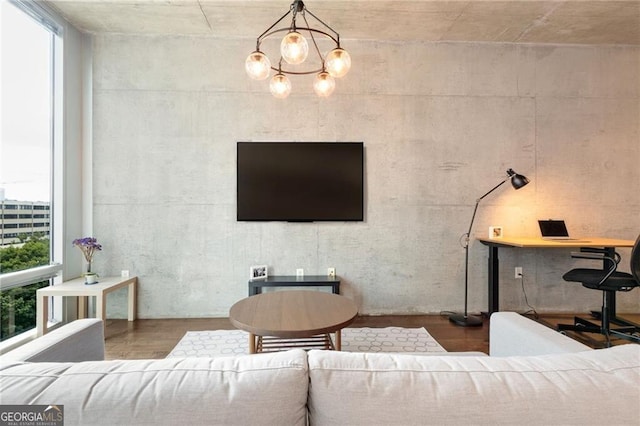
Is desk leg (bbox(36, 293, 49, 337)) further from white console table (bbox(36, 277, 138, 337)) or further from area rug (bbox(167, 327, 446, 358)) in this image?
area rug (bbox(167, 327, 446, 358))

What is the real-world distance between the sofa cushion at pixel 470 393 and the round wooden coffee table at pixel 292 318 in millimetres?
1014

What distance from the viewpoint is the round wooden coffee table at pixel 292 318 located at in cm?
168

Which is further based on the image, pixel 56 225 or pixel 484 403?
pixel 56 225

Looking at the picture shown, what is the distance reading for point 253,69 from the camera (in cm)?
187

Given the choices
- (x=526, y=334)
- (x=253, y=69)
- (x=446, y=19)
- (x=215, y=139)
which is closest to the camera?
(x=526, y=334)

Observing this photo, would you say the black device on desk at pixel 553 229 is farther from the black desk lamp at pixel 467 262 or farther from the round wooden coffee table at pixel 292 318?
the round wooden coffee table at pixel 292 318

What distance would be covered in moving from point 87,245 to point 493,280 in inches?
163

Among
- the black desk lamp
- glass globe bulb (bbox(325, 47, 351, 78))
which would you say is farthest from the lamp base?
glass globe bulb (bbox(325, 47, 351, 78))

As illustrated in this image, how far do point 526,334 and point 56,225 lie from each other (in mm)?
3913

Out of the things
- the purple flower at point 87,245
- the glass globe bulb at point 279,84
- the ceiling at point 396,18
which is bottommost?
the purple flower at point 87,245

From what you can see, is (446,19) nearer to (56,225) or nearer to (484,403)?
(484,403)

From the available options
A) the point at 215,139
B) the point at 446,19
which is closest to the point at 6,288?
the point at 215,139

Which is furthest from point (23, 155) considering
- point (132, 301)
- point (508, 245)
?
point (508, 245)

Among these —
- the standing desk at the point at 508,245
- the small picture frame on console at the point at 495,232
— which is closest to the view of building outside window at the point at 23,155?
the standing desk at the point at 508,245
